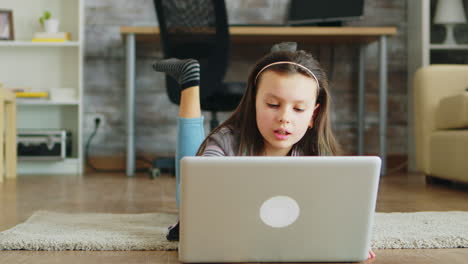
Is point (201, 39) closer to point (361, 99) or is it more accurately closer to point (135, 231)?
point (361, 99)

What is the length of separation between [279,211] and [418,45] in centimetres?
268

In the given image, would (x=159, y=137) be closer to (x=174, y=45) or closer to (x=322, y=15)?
(x=174, y=45)

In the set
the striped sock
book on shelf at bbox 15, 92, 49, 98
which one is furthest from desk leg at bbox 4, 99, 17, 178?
the striped sock

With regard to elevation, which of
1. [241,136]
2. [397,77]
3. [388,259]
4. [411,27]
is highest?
[411,27]

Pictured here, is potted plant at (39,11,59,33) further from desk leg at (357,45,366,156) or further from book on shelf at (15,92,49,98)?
desk leg at (357,45,366,156)

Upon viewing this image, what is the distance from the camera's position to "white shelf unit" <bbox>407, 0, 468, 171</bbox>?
3.20 meters

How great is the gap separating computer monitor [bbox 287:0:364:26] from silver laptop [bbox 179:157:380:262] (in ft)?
7.70

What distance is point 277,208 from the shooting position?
0.88m

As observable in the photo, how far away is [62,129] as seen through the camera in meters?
3.34

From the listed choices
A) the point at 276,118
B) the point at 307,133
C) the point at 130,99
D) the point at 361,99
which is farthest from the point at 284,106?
the point at 361,99

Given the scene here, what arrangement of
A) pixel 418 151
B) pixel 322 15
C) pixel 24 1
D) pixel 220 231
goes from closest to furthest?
1. pixel 220 231
2. pixel 418 151
3. pixel 322 15
4. pixel 24 1

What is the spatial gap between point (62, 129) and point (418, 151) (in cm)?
201

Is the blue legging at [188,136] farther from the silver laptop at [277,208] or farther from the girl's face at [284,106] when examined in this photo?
the silver laptop at [277,208]

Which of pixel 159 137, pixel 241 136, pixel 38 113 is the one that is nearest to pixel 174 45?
pixel 159 137
